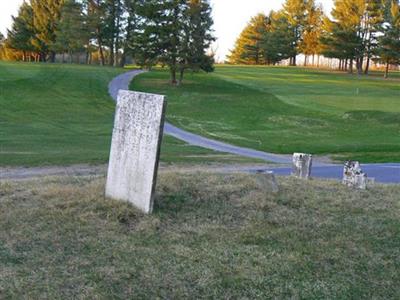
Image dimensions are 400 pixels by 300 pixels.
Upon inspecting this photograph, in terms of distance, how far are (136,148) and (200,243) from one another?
1.81 meters

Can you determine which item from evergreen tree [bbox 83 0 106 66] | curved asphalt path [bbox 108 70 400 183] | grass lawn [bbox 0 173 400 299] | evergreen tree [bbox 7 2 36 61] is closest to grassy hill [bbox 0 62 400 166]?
curved asphalt path [bbox 108 70 400 183]

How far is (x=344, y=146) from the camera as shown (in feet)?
79.8

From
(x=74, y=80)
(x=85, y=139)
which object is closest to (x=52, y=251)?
(x=85, y=139)

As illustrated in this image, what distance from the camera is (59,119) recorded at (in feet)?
101

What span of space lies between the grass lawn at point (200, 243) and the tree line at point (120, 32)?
109ft

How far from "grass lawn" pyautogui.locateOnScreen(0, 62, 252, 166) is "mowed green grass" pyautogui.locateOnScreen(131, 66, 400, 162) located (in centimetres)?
430

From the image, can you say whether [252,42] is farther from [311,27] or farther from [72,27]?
[72,27]

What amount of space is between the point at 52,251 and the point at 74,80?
41.9 meters

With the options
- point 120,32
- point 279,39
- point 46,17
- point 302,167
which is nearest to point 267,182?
point 302,167

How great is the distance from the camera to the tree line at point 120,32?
40.6m

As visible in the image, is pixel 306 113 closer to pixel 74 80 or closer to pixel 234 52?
pixel 74 80

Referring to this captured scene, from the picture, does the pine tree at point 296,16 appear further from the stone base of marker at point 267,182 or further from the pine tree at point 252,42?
the stone base of marker at point 267,182

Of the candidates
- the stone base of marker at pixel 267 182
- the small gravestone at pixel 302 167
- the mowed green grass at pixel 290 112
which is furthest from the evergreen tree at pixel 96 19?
the stone base of marker at pixel 267 182

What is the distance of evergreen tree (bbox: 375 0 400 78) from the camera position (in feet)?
196
